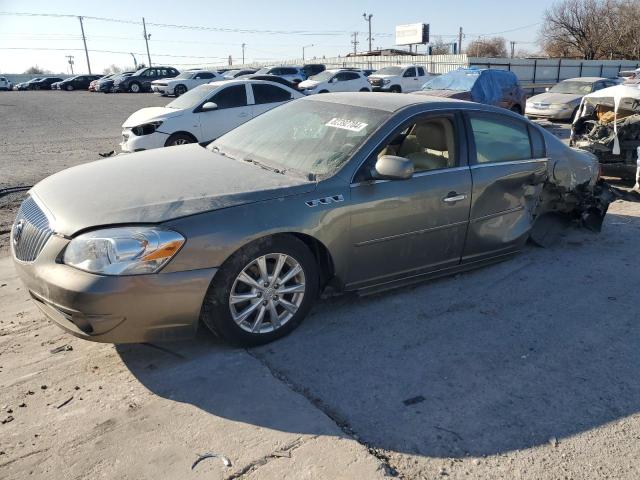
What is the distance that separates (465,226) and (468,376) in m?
1.50

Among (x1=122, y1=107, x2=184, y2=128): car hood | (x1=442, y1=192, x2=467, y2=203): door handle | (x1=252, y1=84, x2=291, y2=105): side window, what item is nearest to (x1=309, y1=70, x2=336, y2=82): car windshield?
(x1=252, y1=84, x2=291, y2=105): side window

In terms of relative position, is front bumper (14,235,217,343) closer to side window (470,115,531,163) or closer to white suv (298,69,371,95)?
side window (470,115,531,163)

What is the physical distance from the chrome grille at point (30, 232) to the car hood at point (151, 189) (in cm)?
7

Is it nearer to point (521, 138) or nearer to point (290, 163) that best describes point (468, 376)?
point (290, 163)

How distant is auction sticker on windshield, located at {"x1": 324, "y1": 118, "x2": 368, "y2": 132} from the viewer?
402 cm

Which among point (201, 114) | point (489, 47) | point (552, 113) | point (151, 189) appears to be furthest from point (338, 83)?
point (489, 47)

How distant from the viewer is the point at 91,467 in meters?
2.48

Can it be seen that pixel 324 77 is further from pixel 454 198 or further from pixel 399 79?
pixel 454 198

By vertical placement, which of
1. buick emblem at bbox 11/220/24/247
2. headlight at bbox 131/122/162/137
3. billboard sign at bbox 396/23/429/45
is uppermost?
billboard sign at bbox 396/23/429/45

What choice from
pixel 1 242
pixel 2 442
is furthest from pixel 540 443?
pixel 1 242

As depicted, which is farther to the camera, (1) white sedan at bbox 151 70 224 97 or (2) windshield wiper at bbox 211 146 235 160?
(1) white sedan at bbox 151 70 224 97

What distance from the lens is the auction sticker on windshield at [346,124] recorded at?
402 cm

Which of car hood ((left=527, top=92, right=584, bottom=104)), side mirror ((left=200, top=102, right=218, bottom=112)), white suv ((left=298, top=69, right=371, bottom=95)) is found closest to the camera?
side mirror ((left=200, top=102, right=218, bottom=112))

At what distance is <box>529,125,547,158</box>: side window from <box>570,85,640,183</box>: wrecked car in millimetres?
3514
